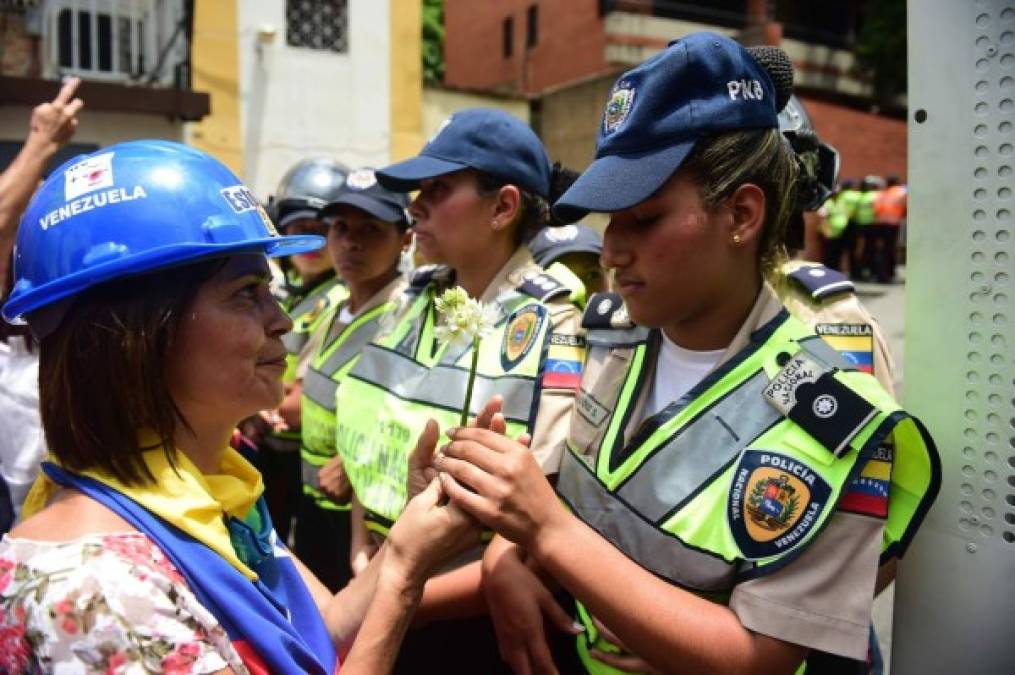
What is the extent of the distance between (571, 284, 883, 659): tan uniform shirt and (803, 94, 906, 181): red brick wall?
18.2 metres

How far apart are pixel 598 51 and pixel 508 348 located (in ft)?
66.8

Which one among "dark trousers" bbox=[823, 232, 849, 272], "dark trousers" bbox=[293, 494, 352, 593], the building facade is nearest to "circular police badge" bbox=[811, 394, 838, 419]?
"dark trousers" bbox=[293, 494, 352, 593]

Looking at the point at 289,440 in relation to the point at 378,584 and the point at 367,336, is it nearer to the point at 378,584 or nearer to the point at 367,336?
the point at 367,336

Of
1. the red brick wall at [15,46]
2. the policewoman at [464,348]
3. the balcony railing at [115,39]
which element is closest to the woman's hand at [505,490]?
the policewoman at [464,348]

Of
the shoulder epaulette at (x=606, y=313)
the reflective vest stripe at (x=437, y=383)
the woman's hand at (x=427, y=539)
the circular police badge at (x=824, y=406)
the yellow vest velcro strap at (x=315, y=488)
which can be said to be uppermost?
the shoulder epaulette at (x=606, y=313)

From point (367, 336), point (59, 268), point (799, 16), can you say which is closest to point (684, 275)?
point (59, 268)

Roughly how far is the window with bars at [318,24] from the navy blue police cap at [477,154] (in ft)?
43.9

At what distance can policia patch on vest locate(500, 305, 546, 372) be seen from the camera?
235cm

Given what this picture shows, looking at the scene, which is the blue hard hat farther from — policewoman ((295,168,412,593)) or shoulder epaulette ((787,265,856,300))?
policewoman ((295,168,412,593))

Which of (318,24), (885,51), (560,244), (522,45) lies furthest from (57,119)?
(522,45)

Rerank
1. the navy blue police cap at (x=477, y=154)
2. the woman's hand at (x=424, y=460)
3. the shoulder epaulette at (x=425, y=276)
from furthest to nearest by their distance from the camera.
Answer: the shoulder epaulette at (x=425, y=276)
the navy blue police cap at (x=477, y=154)
the woman's hand at (x=424, y=460)

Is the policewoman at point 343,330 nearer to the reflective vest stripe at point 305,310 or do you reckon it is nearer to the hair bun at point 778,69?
the reflective vest stripe at point 305,310

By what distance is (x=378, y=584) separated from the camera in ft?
5.38

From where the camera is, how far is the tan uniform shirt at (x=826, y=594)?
4.73ft
